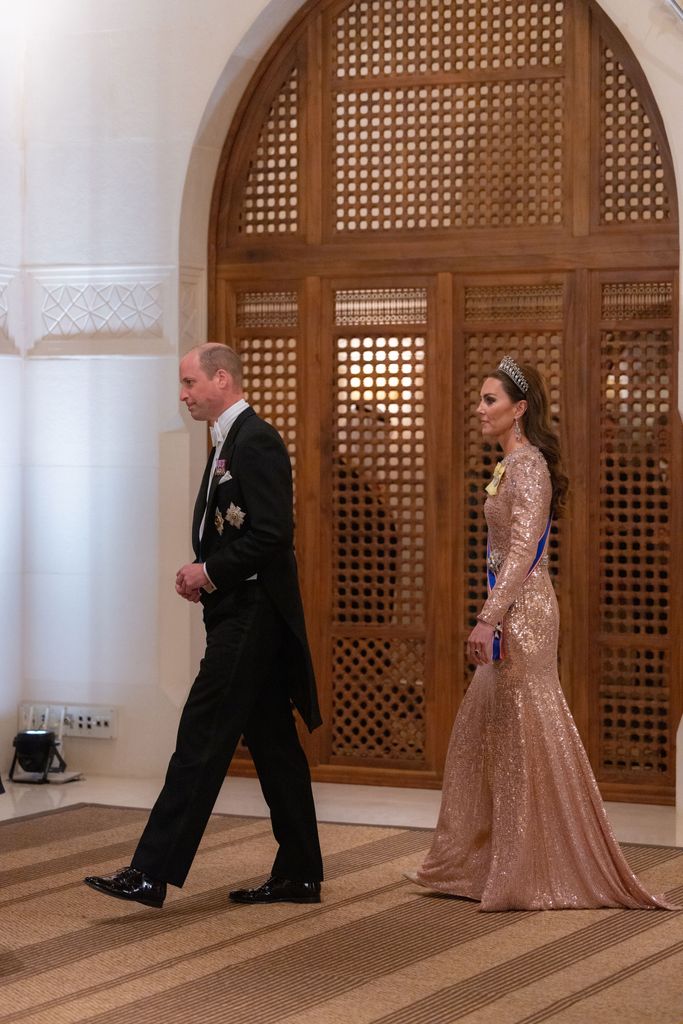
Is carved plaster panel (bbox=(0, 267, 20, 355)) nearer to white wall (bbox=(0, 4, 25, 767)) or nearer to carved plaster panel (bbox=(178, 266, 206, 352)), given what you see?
white wall (bbox=(0, 4, 25, 767))

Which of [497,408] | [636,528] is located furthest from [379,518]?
[497,408]

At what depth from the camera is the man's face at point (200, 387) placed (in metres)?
4.55

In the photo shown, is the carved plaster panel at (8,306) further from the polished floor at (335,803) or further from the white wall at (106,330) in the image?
the polished floor at (335,803)

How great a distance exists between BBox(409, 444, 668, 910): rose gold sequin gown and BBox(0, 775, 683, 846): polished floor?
1041 millimetres

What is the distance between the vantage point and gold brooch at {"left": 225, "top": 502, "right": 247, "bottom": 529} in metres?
4.43

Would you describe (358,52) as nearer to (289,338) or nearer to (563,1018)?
(289,338)

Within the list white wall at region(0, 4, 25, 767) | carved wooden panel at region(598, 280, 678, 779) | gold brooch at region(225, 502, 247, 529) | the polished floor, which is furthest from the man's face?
white wall at region(0, 4, 25, 767)

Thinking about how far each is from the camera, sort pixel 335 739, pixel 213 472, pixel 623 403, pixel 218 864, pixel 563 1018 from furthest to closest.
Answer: pixel 335 739 < pixel 623 403 < pixel 218 864 < pixel 213 472 < pixel 563 1018

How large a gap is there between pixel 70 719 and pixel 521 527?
3.00 metres

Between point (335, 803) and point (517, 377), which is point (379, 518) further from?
point (517, 377)

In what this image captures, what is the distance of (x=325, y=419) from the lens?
261 inches

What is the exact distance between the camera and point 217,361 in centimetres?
455

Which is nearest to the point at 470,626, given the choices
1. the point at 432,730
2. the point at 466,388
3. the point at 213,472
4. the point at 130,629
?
the point at 432,730

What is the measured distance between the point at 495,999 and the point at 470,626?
9.62 ft
